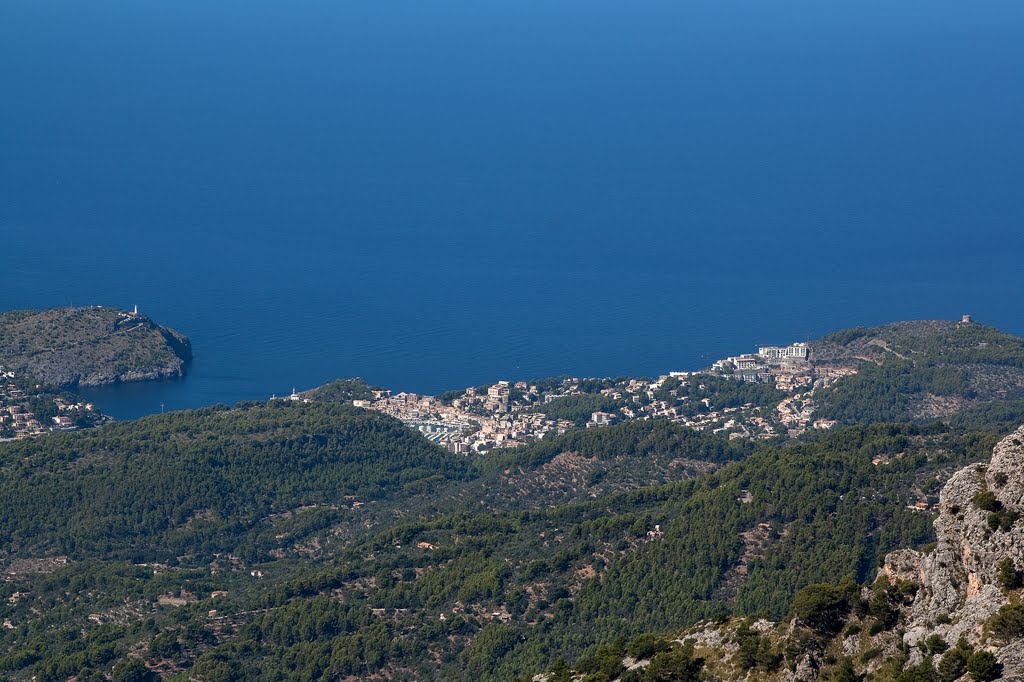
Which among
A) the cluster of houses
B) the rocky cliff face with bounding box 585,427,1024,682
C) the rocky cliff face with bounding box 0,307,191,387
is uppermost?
the rocky cliff face with bounding box 0,307,191,387

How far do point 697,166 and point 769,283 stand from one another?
48.0 m

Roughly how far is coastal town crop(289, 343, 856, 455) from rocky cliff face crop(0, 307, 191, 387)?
13.9 m

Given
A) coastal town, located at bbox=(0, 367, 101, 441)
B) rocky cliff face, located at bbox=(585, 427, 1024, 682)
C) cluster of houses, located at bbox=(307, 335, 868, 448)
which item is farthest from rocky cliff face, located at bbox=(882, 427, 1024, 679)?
coastal town, located at bbox=(0, 367, 101, 441)

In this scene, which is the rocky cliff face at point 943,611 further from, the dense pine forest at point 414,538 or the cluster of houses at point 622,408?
the cluster of houses at point 622,408

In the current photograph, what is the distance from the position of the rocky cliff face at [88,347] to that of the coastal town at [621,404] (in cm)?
1389

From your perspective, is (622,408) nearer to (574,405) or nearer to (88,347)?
(574,405)

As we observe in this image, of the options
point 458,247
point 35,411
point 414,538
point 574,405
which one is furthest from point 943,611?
point 458,247

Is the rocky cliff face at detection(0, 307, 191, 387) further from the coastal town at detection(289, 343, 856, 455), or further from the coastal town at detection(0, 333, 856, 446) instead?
the coastal town at detection(289, 343, 856, 455)

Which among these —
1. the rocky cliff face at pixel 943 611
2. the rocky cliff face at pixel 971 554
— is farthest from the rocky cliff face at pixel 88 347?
the rocky cliff face at pixel 971 554

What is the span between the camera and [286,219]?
543 feet

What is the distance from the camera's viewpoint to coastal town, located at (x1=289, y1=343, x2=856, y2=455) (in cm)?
9362

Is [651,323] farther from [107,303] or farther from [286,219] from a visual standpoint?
[286,219]

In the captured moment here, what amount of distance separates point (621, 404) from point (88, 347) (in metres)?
32.3

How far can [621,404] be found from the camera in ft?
325
